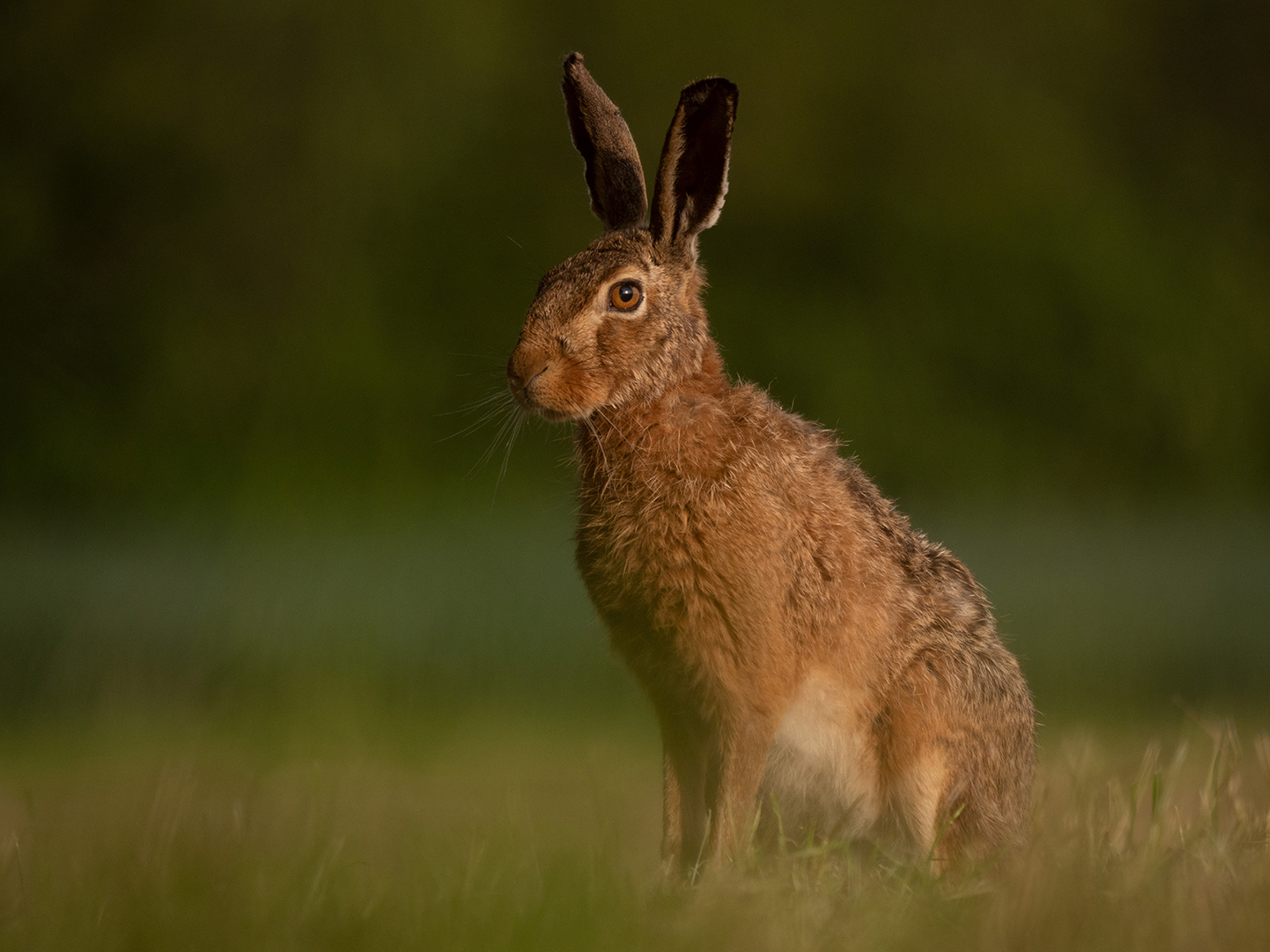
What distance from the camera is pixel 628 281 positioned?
3666 millimetres

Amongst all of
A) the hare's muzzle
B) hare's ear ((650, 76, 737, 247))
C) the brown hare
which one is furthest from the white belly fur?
hare's ear ((650, 76, 737, 247))

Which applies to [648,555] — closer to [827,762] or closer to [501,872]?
[827,762]

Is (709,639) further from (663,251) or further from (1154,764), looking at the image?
(1154,764)

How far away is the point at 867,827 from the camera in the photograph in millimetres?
3611

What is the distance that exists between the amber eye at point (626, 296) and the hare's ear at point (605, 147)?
40 centimetres

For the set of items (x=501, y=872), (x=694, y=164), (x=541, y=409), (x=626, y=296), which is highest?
(x=694, y=164)

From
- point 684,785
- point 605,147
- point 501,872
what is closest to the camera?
point 501,872

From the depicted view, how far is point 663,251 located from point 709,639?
118 cm

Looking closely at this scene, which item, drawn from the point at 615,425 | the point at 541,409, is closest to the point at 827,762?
the point at 615,425

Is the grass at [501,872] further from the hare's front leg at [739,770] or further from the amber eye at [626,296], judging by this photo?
the amber eye at [626,296]

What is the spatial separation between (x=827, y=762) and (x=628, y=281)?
147 centimetres

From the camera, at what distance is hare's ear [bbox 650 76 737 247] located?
3541 mm

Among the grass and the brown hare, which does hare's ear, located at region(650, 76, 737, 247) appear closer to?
the brown hare

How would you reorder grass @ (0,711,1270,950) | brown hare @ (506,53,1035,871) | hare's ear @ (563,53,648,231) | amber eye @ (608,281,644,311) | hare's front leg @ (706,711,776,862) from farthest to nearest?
hare's ear @ (563,53,648,231), amber eye @ (608,281,644,311), brown hare @ (506,53,1035,871), hare's front leg @ (706,711,776,862), grass @ (0,711,1270,950)
